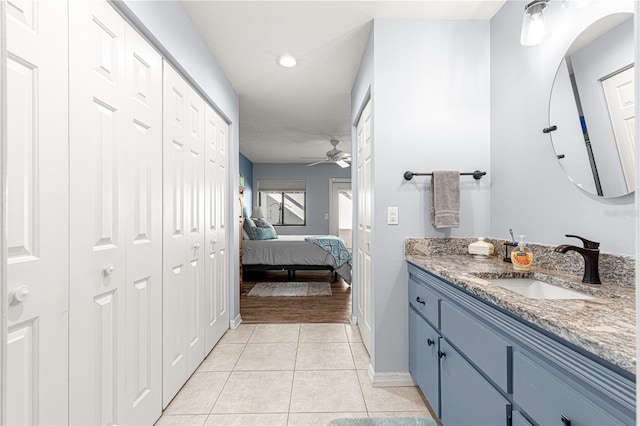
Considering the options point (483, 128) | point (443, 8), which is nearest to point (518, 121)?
point (483, 128)

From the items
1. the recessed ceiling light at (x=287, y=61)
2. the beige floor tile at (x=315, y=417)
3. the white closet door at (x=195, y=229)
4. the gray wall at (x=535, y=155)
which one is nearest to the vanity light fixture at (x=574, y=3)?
the gray wall at (x=535, y=155)

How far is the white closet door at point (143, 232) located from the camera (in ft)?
4.89

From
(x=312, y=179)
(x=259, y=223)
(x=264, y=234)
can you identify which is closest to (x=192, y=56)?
(x=264, y=234)

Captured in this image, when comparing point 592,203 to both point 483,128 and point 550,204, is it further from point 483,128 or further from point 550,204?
point 483,128

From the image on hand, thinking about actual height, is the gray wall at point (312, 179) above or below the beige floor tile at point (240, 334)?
above

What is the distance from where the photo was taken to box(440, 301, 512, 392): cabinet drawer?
103cm

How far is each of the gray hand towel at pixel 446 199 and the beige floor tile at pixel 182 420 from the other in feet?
6.02

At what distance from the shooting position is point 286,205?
8.21 metres

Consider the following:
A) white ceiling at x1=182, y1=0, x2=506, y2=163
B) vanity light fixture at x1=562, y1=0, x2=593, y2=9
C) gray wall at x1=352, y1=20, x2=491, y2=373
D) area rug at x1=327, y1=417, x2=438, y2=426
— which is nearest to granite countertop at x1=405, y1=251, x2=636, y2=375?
gray wall at x1=352, y1=20, x2=491, y2=373

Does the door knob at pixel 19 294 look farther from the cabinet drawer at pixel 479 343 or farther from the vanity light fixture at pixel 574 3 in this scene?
the vanity light fixture at pixel 574 3

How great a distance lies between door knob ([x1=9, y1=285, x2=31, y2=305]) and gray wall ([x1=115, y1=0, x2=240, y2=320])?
48.6 inches

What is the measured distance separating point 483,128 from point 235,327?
113 inches

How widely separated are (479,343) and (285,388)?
1.42 m

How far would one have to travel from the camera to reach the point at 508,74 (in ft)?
6.43
